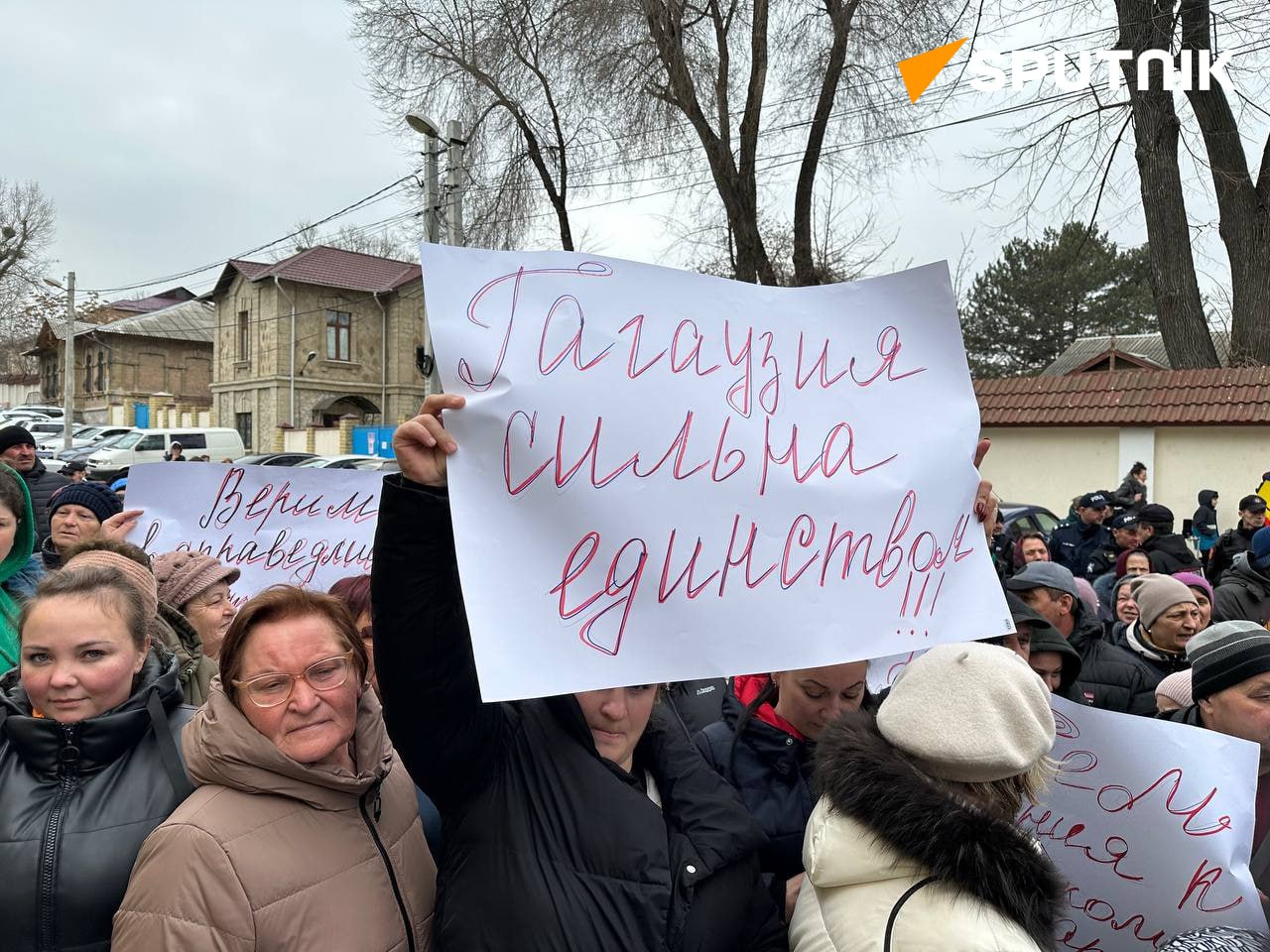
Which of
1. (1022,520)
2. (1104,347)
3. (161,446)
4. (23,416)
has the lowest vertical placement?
(1022,520)

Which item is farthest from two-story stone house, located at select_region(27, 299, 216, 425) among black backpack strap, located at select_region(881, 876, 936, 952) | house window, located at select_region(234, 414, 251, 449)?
black backpack strap, located at select_region(881, 876, 936, 952)

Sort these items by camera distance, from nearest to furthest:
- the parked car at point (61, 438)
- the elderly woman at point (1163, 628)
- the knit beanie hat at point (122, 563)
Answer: the knit beanie hat at point (122, 563) < the elderly woman at point (1163, 628) < the parked car at point (61, 438)

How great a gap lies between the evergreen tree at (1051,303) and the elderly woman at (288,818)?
49643mm

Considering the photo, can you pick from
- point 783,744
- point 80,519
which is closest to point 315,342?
point 80,519

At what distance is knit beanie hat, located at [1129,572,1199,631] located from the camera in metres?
3.89

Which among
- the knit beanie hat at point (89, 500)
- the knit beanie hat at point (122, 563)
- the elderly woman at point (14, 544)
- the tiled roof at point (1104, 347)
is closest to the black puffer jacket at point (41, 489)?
the knit beanie hat at point (89, 500)

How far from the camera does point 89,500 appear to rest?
177 inches

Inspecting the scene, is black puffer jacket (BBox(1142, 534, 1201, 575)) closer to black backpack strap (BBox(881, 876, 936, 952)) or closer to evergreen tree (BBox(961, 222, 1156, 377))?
black backpack strap (BBox(881, 876, 936, 952))

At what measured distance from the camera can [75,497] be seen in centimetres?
446

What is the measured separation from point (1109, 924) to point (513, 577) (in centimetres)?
159

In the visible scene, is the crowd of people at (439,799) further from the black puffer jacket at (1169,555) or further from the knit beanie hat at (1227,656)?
the black puffer jacket at (1169,555)

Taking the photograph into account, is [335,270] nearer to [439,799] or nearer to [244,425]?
[244,425]

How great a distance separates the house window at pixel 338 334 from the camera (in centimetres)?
3962

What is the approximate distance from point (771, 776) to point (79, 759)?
1400 mm
